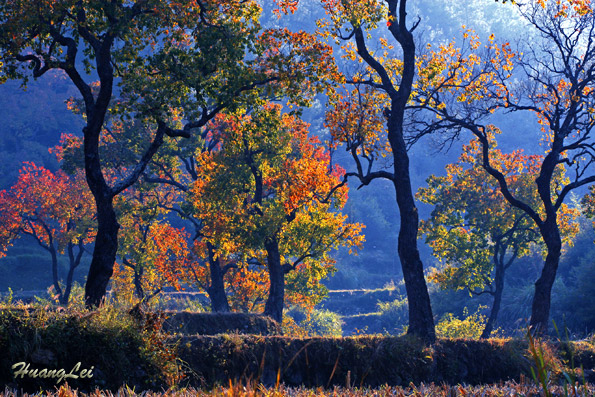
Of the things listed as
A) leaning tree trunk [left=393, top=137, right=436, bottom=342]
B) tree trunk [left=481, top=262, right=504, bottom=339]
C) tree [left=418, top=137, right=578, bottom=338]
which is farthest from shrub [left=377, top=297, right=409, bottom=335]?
leaning tree trunk [left=393, top=137, right=436, bottom=342]

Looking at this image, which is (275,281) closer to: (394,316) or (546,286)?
(546,286)

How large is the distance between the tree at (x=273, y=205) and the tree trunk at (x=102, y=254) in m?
11.0

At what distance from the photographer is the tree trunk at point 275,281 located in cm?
2640

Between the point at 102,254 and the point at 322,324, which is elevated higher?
the point at 322,324

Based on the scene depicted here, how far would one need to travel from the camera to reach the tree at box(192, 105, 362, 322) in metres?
24.7

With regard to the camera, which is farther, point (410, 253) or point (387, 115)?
point (387, 115)

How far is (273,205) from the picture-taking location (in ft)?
82.2

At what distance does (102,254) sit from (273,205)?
12.4 meters


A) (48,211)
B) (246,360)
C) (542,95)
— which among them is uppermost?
(542,95)

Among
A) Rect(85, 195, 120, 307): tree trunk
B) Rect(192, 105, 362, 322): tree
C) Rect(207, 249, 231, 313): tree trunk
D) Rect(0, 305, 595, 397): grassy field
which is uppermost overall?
Rect(192, 105, 362, 322): tree

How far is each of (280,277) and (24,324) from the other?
1972cm

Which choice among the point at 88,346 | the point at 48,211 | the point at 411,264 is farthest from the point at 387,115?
the point at 48,211

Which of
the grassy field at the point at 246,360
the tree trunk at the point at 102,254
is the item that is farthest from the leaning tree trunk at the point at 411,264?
the tree trunk at the point at 102,254

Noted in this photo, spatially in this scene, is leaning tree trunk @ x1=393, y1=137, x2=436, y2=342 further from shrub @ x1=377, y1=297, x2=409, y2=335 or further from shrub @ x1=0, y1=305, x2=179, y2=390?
shrub @ x1=377, y1=297, x2=409, y2=335
